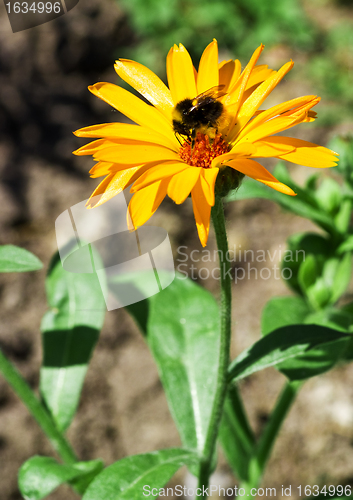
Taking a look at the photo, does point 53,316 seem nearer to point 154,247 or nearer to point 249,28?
point 154,247

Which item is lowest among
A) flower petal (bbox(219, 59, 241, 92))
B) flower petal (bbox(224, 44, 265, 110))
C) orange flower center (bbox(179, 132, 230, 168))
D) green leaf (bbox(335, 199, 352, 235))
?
green leaf (bbox(335, 199, 352, 235))

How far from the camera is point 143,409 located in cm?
220

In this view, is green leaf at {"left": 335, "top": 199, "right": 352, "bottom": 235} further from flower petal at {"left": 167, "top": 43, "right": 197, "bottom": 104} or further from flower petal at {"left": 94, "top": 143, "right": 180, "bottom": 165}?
flower petal at {"left": 94, "top": 143, "right": 180, "bottom": 165}

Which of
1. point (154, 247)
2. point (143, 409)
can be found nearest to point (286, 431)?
point (143, 409)

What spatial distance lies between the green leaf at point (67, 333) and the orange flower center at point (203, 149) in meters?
0.66

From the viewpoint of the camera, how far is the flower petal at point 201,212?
0.83 metres

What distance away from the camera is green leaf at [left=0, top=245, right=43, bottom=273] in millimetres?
1079

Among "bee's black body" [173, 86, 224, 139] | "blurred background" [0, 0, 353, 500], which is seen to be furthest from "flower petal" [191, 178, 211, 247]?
"blurred background" [0, 0, 353, 500]

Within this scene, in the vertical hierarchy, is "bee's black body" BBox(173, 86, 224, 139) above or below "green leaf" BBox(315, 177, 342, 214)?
above

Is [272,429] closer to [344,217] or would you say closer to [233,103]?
[344,217]

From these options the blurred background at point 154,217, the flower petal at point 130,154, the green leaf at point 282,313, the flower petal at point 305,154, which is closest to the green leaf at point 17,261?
the flower petal at point 130,154

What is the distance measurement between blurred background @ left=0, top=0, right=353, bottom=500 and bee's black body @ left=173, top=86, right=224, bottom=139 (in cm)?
114

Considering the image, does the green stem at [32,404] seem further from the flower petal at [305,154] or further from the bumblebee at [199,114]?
the flower petal at [305,154]

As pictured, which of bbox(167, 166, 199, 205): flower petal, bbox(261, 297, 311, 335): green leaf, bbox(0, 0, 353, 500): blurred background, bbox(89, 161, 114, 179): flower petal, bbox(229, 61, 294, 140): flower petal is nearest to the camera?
bbox(167, 166, 199, 205): flower petal
